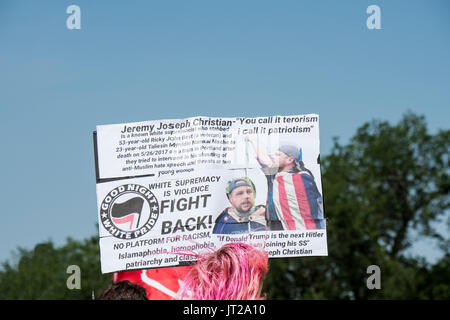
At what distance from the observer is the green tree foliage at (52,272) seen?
44.5m

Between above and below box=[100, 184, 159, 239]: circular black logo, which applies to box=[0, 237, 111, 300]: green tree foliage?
below

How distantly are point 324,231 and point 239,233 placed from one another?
924mm

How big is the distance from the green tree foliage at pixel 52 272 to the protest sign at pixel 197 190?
33.2 m

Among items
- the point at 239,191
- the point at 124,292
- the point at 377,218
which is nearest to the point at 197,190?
the point at 239,191

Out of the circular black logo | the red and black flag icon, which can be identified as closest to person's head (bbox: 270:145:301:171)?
the circular black logo

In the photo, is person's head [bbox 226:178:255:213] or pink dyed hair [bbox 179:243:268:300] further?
person's head [bbox 226:178:255:213]

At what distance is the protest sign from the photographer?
26.2 ft

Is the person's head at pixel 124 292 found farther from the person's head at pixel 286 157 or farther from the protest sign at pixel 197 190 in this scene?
the person's head at pixel 286 157

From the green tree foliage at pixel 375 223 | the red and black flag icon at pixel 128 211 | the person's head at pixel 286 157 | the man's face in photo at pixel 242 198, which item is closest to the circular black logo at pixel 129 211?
the red and black flag icon at pixel 128 211

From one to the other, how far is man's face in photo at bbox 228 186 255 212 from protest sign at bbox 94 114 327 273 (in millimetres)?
11

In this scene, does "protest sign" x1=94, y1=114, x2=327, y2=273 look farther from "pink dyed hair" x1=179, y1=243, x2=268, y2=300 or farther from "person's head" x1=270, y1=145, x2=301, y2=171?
"pink dyed hair" x1=179, y1=243, x2=268, y2=300

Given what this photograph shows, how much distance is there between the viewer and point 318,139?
8.10 metres
